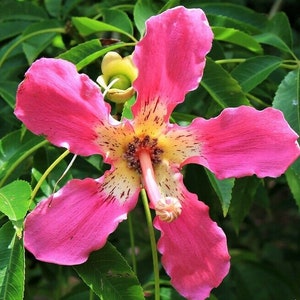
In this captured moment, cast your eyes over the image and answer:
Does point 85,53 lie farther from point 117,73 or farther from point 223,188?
point 223,188

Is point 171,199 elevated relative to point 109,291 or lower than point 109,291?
elevated

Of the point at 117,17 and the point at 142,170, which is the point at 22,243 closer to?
the point at 142,170

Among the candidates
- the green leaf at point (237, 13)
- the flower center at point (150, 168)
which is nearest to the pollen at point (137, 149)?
the flower center at point (150, 168)

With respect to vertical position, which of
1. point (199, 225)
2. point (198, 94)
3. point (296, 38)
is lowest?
point (296, 38)

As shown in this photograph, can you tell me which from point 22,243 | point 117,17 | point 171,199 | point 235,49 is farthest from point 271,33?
point 22,243

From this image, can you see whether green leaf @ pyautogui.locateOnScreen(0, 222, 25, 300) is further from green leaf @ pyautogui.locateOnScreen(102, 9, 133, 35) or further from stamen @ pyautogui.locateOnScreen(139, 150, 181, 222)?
green leaf @ pyautogui.locateOnScreen(102, 9, 133, 35)

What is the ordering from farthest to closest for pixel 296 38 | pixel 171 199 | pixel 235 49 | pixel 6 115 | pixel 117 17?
pixel 296 38, pixel 235 49, pixel 6 115, pixel 117 17, pixel 171 199
